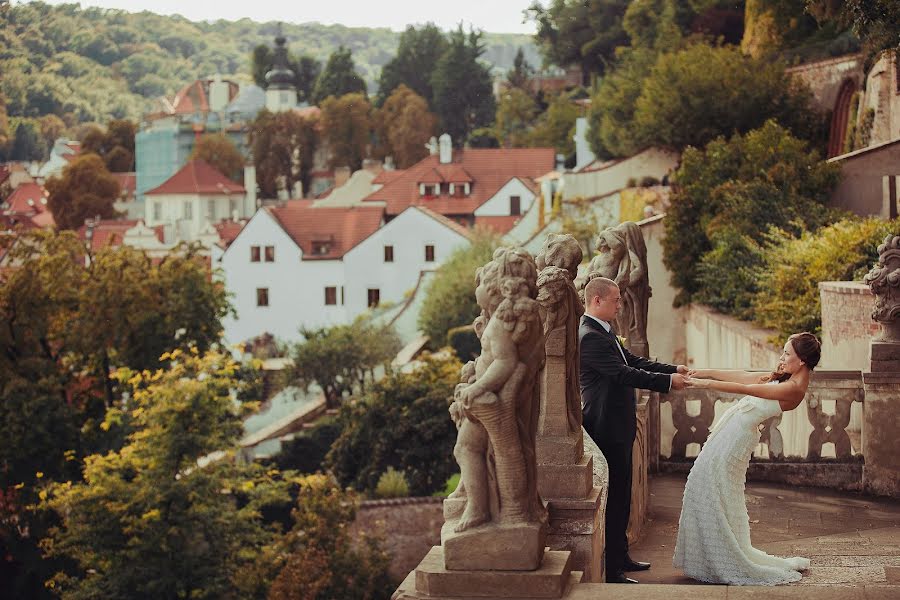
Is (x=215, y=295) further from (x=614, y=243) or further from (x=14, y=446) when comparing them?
(x=614, y=243)

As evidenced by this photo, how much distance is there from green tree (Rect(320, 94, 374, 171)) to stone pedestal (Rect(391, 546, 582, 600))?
4926 inches

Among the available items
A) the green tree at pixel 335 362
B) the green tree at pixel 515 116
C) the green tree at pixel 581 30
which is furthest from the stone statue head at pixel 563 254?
the green tree at pixel 515 116

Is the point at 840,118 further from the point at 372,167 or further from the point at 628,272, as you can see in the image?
the point at 372,167

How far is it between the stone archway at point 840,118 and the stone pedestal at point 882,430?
86.2ft

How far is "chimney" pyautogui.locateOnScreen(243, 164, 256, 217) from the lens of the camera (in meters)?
126

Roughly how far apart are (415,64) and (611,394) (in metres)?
139

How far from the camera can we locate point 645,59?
53156mm

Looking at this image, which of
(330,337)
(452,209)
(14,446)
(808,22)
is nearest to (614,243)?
(14,446)

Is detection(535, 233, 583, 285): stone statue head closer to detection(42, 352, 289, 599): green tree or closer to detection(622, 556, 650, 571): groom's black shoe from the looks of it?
detection(622, 556, 650, 571): groom's black shoe

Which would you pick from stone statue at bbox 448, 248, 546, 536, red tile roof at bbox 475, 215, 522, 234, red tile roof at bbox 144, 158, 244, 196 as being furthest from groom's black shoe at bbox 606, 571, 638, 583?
red tile roof at bbox 144, 158, 244, 196

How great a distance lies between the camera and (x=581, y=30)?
77.4 metres

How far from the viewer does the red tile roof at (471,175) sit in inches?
3590

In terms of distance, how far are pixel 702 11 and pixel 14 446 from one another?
26610 millimetres

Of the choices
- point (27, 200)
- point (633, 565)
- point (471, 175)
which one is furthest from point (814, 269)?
point (27, 200)
